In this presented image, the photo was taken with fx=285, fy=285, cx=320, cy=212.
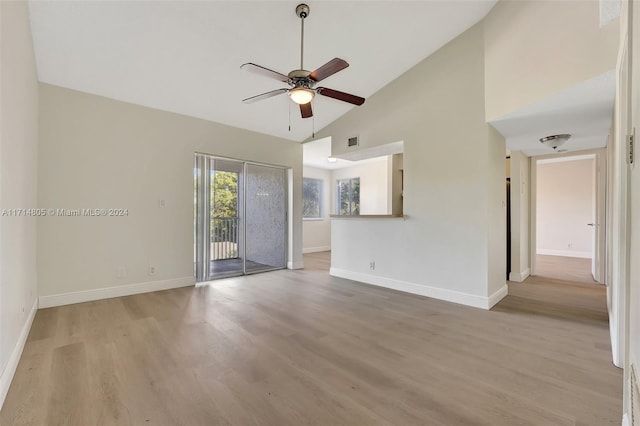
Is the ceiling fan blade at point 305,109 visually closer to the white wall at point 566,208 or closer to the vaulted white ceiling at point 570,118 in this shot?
the vaulted white ceiling at point 570,118

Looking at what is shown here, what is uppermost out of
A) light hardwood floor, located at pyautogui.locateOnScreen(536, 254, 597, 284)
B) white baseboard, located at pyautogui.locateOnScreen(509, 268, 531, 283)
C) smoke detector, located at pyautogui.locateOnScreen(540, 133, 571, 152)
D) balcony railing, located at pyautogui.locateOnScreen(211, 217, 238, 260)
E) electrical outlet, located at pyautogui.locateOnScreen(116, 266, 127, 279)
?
smoke detector, located at pyautogui.locateOnScreen(540, 133, 571, 152)

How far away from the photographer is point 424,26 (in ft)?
11.2

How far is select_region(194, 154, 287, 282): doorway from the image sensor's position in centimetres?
470

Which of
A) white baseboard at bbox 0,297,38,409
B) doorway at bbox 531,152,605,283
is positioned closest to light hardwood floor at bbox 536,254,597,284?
doorway at bbox 531,152,605,283

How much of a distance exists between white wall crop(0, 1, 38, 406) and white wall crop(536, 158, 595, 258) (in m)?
9.70

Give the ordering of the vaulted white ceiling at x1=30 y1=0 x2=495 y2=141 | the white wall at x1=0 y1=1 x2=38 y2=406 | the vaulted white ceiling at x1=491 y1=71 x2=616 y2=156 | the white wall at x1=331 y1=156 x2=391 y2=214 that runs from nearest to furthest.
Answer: the white wall at x1=0 y1=1 x2=38 y2=406
the vaulted white ceiling at x1=491 y1=71 x2=616 y2=156
the vaulted white ceiling at x1=30 y1=0 x2=495 y2=141
the white wall at x1=331 y1=156 x2=391 y2=214

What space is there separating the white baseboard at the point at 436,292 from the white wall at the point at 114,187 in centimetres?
285

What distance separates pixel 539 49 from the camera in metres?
2.70

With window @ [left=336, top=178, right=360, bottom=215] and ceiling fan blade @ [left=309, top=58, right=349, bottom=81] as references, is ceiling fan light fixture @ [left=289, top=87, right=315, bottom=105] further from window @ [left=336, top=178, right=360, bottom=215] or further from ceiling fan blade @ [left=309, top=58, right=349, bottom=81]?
window @ [left=336, top=178, right=360, bottom=215]

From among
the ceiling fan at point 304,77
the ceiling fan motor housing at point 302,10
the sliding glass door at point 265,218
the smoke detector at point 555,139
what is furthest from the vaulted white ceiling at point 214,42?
the smoke detector at point 555,139

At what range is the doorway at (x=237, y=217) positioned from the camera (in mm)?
4695

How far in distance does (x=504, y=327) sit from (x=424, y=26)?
11.4 ft

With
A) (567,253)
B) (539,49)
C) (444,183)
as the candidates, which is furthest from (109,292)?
(567,253)

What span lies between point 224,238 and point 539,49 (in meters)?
4.94
